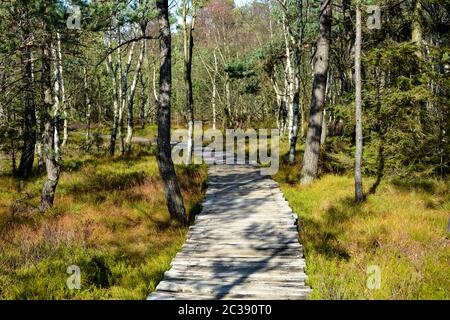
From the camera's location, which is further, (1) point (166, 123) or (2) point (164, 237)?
(1) point (166, 123)

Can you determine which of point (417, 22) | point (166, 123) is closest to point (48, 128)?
point (166, 123)

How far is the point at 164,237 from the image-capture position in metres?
8.53

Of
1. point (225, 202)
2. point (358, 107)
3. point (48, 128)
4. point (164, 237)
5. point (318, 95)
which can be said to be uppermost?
point (318, 95)

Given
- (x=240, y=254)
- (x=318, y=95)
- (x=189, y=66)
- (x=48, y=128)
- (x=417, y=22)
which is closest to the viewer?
(x=240, y=254)

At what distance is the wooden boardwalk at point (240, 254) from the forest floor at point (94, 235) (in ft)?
1.54

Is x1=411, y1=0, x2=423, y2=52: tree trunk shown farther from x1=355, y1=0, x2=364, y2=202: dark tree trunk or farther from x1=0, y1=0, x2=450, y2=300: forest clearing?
x1=355, y1=0, x2=364, y2=202: dark tree trunk

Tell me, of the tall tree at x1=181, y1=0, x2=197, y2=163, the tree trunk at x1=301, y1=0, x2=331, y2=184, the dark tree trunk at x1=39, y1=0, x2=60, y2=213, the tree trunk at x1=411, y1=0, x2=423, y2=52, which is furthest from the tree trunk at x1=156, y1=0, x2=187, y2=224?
the tree trunk at x1=411, y1=0, x2=423, y2=52

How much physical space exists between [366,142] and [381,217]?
4187 millimetres

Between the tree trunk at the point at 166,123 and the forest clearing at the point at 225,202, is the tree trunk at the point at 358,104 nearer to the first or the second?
the forest clearing at the point at 225,202

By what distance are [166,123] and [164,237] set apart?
2.85 m

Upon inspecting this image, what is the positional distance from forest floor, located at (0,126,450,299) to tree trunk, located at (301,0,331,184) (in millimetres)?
679

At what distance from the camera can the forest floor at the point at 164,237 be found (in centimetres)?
580

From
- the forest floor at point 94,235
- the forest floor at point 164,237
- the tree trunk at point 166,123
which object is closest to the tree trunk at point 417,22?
the forest floor at point 164,237

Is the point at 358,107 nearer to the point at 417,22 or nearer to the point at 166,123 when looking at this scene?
the point at 417,22
